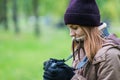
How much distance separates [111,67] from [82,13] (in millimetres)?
496

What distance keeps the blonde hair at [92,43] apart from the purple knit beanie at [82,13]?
101mm

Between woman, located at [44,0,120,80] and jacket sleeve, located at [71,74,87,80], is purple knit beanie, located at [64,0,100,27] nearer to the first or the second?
woman, located at [44,0,120,80]

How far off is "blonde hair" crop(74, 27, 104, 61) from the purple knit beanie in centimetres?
10

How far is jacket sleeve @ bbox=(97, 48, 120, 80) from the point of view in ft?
11.2

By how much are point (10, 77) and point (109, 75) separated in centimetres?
941

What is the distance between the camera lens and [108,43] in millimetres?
3539

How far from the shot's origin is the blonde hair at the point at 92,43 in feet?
11.6

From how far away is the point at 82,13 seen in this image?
3.69 m

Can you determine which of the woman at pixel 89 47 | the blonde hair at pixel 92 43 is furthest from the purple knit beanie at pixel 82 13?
the blonde hair at pixel 92 43

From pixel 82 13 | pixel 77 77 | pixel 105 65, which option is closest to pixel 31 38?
pixel 82 13

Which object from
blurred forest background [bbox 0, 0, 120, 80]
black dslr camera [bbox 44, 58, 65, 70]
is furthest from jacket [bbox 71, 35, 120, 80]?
blurred forest background [bbox 0, 0, 120, 80]

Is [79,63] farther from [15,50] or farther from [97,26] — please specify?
[15,50]

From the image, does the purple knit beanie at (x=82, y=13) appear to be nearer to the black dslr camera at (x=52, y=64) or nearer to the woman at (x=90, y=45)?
the woman at (x=90, y=45)

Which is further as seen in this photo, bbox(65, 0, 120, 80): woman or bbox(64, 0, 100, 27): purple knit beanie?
bbox(64, 0, 100, 27): purple knit beanie
